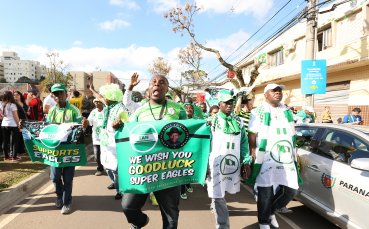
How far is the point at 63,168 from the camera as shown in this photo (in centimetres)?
480

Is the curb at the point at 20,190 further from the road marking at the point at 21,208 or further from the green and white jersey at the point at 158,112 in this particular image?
the green and white jersey at the point at 158,112

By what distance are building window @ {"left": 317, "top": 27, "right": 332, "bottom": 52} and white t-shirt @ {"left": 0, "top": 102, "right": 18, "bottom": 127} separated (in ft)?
51.3

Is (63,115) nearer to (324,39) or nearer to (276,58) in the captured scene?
(324,39)

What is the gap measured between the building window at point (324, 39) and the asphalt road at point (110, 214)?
46.3 ft

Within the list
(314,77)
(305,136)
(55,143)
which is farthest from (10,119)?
(314,77)

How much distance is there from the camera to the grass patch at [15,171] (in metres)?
5.96

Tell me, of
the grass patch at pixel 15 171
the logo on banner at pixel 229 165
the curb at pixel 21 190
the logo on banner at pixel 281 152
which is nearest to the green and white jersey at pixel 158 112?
the logo on banner at pixel 229 165

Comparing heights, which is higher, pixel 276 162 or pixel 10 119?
pixel 10 119

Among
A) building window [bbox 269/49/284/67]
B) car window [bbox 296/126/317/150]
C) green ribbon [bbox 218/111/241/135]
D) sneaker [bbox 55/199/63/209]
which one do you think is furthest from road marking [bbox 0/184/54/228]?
building window [bbox 269/49/284/67]

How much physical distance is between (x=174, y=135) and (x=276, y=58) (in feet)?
77.0

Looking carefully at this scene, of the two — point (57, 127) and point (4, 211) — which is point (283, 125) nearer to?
point (57, 127)

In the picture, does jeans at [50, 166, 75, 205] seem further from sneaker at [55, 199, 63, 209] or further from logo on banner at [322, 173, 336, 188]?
logo on banner at [322, 173, 336, 188]

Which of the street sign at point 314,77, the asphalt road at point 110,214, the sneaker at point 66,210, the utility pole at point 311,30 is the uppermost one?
the utility pole at point 311,30

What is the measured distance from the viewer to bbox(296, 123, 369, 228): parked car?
3457 millimetres
